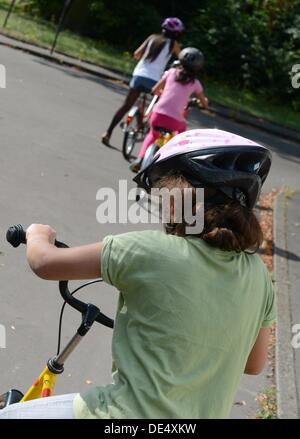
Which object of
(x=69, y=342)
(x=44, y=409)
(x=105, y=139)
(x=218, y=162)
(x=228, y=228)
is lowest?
(x=105, y=139)

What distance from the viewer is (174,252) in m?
2.42

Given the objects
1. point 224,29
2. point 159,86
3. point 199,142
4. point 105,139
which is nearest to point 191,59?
point 159,86

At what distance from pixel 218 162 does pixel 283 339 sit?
172 inches

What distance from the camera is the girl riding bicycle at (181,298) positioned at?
2.33 m

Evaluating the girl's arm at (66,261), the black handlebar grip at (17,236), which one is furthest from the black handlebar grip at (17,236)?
the girl's arm at (66,261)

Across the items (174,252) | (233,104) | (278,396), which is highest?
(174,252)

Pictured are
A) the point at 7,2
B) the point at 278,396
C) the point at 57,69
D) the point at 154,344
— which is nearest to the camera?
the point at 154,344

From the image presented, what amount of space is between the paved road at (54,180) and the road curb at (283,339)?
192 millimetres

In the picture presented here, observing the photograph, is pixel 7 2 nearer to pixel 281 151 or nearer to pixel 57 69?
pixel 57 69

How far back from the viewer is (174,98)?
392 inches

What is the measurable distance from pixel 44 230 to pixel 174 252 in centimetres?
39

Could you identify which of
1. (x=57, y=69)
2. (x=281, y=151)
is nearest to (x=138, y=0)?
(x=57, y=69)

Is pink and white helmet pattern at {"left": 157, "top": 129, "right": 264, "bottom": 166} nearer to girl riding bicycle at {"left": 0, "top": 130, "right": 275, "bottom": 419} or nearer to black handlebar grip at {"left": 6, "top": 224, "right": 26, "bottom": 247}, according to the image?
girl riding bicycle at {"left": 0, "top": 130, "right": 275, "bottom": 419}

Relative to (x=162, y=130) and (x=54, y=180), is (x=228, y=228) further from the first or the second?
(x=162, y=130)
